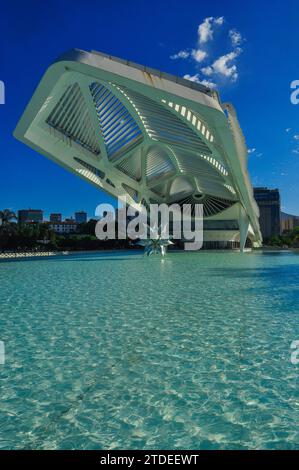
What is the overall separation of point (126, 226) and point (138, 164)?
23223mm

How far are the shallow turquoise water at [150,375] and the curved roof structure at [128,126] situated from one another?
1223 cm

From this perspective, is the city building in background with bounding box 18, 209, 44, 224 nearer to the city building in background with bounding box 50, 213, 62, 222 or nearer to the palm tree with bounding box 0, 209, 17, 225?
the city building in background with bounding box 50, 213, 62, 222

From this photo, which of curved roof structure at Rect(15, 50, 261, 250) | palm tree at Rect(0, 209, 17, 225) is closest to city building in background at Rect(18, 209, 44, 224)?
palm tree at Rect(0, 209, 17, 225)

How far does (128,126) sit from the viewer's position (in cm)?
2653

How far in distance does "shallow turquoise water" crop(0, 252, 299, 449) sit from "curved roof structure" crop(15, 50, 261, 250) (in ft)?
40.1

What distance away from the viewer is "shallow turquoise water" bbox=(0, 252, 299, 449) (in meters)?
3.01

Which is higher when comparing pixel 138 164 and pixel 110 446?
pixel 138 164

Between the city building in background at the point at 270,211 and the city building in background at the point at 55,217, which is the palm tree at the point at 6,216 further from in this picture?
the city building in background at the point at 55,217

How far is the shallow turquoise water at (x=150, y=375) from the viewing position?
9.87 ft

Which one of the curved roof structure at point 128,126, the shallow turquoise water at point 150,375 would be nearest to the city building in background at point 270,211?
the curved roof structure at point 128,126

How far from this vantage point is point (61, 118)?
24.8 meters

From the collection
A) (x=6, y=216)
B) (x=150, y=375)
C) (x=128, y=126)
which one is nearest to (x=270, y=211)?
(x=6, y=216)
